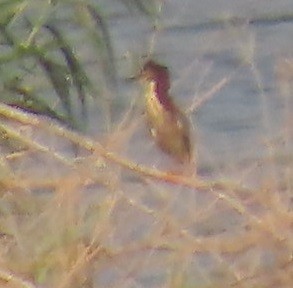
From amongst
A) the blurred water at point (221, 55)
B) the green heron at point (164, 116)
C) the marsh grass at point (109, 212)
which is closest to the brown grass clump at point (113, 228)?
the marsh grass at point (109, 212)

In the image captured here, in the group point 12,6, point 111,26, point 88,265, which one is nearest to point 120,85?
point 111,26

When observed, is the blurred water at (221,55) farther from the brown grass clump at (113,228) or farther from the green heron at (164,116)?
the green heron at (164,116)

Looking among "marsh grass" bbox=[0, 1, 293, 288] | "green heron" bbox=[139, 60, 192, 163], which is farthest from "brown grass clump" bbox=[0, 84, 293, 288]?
"green heron" bbox=[139, 60, 192, 163]

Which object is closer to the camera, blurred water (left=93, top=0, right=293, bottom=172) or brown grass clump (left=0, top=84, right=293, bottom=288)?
brown grass clump (left=0, top=84, right=293, bottom=288)

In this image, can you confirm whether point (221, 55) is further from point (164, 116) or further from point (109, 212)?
point (109, 212)

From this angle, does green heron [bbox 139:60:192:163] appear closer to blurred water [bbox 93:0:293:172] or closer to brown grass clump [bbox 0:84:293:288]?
brown grass clump [bbox 0:84:293:288]

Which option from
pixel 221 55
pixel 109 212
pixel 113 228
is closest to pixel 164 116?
pixel 113 228

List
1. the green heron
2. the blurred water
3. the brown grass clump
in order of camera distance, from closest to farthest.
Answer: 1. the brown grass clump
2. the green heron
3. the blurred water
